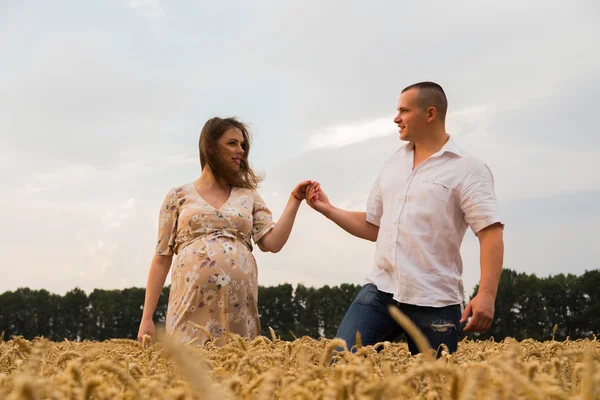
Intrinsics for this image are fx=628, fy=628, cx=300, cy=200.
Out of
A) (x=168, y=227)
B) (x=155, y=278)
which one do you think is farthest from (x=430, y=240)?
(x=155, y=278)

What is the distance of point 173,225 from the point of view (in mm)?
6020

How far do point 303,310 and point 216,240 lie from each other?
107 feet

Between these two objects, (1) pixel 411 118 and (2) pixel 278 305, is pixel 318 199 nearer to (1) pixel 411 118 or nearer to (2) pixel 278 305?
(1) pixel 411 118

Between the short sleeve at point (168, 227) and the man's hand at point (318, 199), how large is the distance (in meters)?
1.28

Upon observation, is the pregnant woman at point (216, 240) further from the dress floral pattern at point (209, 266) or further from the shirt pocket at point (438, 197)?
the shirt pocket at point (438, 197)

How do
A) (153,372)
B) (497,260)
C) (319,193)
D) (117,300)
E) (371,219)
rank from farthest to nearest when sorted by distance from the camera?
(117,300), (319,193), (371,219), (497,260), (153,372)

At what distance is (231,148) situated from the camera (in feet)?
19.9

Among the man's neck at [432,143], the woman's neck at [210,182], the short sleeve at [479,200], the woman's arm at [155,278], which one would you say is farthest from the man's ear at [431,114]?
the woman's arm at [155,278]

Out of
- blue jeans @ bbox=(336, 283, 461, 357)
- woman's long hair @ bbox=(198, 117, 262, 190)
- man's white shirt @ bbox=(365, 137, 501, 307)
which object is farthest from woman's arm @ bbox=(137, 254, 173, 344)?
man's white shirt @ bbox=(365, 137, 501, 307)

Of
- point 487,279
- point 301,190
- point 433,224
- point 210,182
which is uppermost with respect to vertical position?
point 210,182

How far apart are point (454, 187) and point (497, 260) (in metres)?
0.62

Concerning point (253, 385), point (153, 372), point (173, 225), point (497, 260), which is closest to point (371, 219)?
point (497, 260)

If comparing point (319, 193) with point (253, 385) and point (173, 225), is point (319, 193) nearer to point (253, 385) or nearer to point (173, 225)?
point (173, 225)

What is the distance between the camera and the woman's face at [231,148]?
20.0 feet
